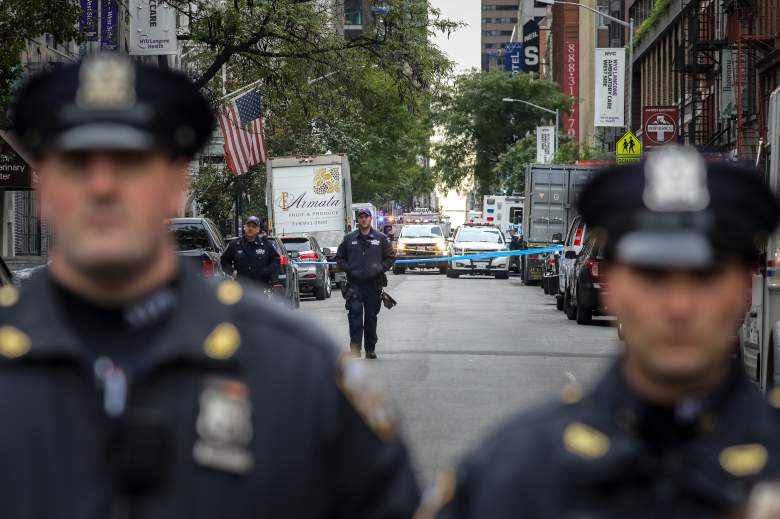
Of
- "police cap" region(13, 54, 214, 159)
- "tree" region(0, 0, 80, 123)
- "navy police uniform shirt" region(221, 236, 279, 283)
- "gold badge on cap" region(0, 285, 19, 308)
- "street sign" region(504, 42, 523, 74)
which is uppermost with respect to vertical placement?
"street sign" region(504, 42, 523, 74)

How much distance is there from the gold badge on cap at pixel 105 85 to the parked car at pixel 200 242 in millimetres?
21058

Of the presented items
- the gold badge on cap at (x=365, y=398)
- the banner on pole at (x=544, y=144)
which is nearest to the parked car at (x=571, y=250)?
the gold badge on cap at (x=365, y=398)

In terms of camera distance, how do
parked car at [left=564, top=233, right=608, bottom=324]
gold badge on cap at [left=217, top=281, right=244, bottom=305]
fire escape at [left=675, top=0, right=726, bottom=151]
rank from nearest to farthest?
gold badge on cap at [left=217, top=281, right=244, bottom=305], parked car at [left=564, top=233, right=608, bottom=324], fire escape at [left=675, top=0, right=726, bottom=151]

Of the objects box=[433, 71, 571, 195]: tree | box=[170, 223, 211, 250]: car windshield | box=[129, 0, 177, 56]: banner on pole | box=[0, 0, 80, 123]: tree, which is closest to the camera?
box=[0, 0, 80, 123]: tree

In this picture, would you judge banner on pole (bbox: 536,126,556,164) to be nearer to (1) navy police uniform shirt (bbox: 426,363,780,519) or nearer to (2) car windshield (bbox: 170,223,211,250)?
(2) car windshield (bbox: 170,223,211,250)

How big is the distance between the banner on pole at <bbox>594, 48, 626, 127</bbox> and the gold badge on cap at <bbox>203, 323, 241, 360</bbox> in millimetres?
54776

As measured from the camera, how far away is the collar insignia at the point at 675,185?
2482 millimetres

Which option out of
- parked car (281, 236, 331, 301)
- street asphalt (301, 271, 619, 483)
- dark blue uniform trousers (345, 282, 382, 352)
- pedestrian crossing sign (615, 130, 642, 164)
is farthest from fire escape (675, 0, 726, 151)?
dark blue uniform trousers (345, 282, 382, 352)

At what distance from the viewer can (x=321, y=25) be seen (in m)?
28.5

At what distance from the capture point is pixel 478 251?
2110 inches

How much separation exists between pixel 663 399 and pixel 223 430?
2.25ft

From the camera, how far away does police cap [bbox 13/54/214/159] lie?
2.48 metres

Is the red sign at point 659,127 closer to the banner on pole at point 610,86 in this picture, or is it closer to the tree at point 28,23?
the tree at point 28,23

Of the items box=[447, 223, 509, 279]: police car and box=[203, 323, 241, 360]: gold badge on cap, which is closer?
box=[203, 323, 241, 360]: gold badge on cap
